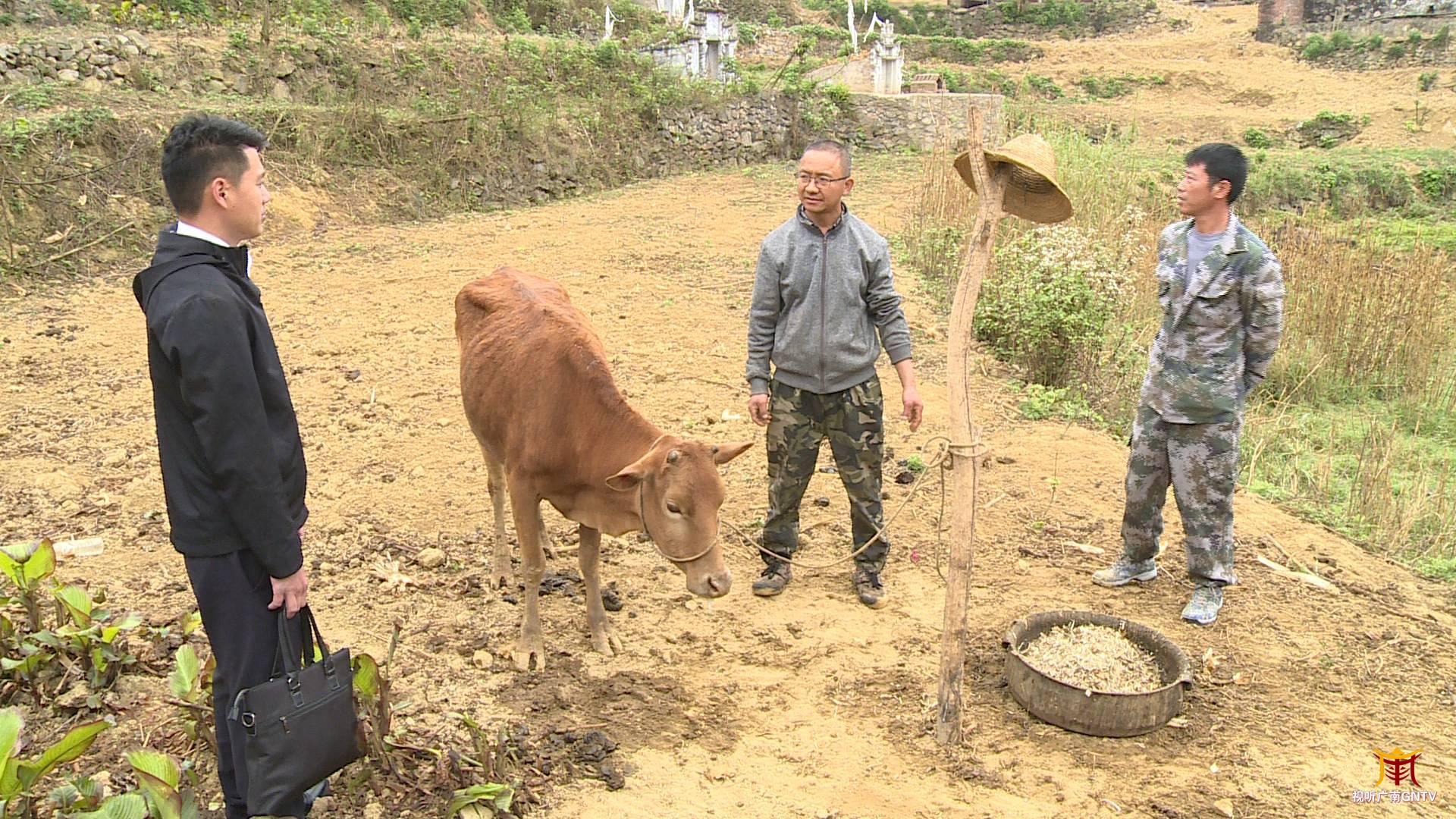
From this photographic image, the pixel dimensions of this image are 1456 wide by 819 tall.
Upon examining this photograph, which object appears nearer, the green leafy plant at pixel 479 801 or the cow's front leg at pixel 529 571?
the green leafy plant at pixel 479 801

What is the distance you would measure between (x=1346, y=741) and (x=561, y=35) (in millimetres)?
21420

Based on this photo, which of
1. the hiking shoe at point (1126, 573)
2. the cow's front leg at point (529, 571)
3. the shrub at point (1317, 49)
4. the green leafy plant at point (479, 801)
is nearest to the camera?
the green leafy plant at point (479, 801)

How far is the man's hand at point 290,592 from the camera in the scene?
109 inches

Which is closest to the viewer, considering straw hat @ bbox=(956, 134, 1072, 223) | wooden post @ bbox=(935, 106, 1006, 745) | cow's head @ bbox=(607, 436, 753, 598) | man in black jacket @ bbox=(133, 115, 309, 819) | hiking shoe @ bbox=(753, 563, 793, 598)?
man in black jacket @ bbox=(133, 115, 309, 819)

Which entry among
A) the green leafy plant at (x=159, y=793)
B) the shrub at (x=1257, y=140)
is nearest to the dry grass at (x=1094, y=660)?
the green leafy plant at (x=159, y=793)

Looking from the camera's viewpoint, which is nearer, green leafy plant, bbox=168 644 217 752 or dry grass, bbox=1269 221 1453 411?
green leafy plant, bbox=168 644 217 752

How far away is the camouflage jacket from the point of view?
4.39 m

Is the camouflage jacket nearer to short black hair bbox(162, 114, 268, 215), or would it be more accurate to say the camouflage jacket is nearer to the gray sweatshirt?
the gray sweatshirt

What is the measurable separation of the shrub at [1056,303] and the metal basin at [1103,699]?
4.11 metres

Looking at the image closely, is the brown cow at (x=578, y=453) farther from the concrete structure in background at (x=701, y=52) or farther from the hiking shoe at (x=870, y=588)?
the concrete structure in background at (x=701, y=52)

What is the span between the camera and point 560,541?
5555 millimetres

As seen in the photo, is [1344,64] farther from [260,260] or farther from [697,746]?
[697,746]

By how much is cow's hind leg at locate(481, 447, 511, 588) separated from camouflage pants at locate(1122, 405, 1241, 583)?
311cm

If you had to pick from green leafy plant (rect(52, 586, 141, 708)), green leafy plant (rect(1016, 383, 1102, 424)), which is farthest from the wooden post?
green leafy plant (rect(1016, 383, 1102, 424))
